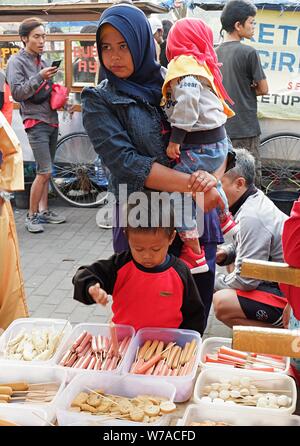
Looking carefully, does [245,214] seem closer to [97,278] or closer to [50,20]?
[97,278]

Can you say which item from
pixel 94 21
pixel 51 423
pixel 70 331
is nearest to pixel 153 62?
pixel 70 331

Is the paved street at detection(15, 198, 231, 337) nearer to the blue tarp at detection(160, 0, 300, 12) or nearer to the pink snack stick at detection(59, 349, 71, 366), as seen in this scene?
the pink snack stick at detection(59, 349, 71, 366)

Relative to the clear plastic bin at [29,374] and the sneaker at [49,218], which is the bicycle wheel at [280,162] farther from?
the clear plastic bin at [29,374]

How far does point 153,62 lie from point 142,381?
1.21 meters

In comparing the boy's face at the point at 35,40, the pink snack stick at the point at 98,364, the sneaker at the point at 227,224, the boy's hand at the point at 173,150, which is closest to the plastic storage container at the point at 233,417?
the pink snack stick at the point at 98,364

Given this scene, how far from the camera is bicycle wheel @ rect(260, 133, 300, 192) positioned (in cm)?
625

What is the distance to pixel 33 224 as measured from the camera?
5.90m

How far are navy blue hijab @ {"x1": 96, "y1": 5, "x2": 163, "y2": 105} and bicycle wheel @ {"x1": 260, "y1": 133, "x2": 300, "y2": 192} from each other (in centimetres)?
438

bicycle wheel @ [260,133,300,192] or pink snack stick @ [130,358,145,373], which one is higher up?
pink snack stick @ [130,358,145,373]

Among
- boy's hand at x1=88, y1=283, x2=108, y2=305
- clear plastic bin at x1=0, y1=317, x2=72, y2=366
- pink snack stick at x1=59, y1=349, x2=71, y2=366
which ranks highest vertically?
boy's hand at x1=88, y1=283, x2=108, y2=305

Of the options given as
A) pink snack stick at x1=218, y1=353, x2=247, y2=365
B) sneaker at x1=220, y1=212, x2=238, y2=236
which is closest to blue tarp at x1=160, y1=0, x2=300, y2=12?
sneaker at x1=220, y1=212, x2=238, y2=236

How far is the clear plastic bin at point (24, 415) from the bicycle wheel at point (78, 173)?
489cm

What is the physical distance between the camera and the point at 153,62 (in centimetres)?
207

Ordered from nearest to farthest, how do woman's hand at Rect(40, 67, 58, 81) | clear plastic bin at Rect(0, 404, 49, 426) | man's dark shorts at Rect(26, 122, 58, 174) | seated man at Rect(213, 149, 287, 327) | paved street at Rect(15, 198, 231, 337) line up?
clear plastic bin at Rect(0, 404, 49, 426)
seated man at Rect(213, 149, 287, 327)
paved street at Rect(15, 198, 231, 337)
woman's hand at Rect(40, 67, 58, 81)
man's dark shorts at Rect(26, 122, 58, 174)
